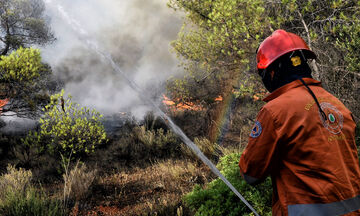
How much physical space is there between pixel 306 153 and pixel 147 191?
4394 mm

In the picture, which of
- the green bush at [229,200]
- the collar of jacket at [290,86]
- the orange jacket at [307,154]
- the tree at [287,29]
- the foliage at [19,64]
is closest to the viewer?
the orange jacket at [307,154]

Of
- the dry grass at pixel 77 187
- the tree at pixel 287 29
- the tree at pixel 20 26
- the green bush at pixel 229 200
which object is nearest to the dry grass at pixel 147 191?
the dry grass at pixel 77 187

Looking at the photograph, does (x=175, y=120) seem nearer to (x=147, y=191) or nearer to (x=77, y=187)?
(x=147, y=191)

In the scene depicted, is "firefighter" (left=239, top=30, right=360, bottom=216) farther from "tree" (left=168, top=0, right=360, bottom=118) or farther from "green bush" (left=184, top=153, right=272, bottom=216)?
"tree" (left=168, top=0, right=360, bottom=118)

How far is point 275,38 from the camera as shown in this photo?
1.52 m

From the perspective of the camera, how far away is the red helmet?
1447mm

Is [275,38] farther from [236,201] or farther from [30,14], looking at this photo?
[30,14]

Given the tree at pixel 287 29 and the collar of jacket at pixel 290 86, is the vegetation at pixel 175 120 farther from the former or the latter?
the collar of jacket at pixel 290 86

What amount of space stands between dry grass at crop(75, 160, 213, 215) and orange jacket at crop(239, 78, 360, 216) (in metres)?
2.42

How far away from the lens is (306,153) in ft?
3.93

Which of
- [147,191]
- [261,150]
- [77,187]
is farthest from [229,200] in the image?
[77,187]

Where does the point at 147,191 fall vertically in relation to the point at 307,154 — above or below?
below

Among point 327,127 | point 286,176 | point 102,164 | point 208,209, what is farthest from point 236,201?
point 102,164

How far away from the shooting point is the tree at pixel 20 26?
29.8ft
